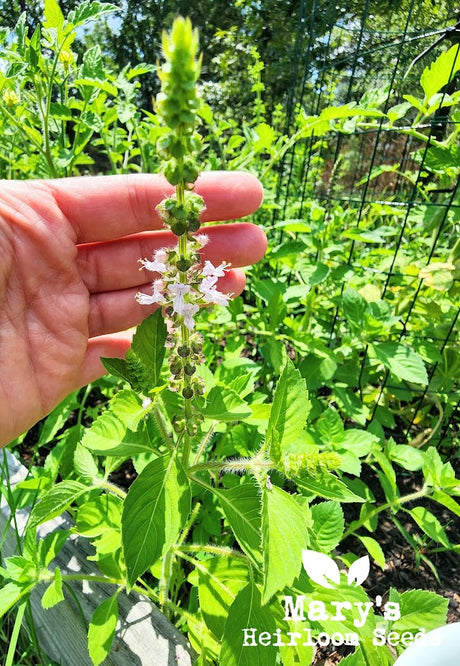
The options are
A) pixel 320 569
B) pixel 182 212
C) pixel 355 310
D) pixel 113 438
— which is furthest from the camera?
pixel 355 310

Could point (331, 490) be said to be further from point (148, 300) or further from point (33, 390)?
point (33, 390)

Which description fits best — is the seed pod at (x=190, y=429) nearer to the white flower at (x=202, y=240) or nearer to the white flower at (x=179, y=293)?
the white flower at (x=179, y=293)

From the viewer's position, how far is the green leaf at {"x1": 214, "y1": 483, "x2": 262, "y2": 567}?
0.91 m

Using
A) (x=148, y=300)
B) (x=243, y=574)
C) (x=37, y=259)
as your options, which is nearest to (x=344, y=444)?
(x=243, y=574)

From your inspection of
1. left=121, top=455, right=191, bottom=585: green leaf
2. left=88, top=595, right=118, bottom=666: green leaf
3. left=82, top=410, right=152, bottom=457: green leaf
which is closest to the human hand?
left=82, top=410, right=152, bottom=457: green leaf

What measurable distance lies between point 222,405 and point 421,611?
0.82 m

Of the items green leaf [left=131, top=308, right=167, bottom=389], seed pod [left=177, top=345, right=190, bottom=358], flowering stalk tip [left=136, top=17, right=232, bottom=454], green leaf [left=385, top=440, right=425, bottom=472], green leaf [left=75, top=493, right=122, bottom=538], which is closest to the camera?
flowering stalk tip [left=136, top=17, right=232, bottom=454]

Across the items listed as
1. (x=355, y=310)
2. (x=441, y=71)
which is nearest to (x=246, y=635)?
(x=355, y=310)

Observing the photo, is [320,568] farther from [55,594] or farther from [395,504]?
[55,594]

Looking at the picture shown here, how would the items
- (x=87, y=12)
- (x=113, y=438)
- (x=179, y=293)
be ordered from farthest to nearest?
(x=87, y=12) → (x=113, y=438) → (x=179, y=293)

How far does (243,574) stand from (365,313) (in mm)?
1023

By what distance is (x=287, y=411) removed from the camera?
0.91m

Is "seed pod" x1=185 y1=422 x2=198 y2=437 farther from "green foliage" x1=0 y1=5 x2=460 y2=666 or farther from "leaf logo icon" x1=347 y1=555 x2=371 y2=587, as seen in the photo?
"leaf logo icon" x1=347 y1=555 x2=371 y2=587

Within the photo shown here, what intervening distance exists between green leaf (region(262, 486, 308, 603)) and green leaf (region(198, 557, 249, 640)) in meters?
0.42
